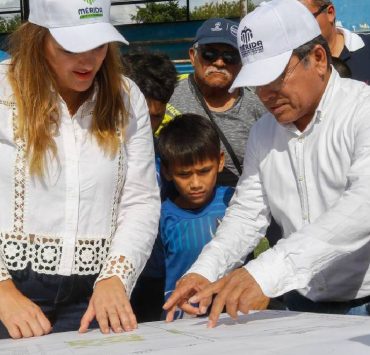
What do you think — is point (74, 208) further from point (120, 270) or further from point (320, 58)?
point (320, 58)

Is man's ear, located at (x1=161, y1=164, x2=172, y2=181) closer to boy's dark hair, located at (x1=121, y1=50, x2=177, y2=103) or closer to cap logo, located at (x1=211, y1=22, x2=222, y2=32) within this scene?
boy's dark hair, located at (x1=121, y1=50, x2=177, y2=103)

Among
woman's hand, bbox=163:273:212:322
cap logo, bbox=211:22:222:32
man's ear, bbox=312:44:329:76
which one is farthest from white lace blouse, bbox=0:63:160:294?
cap logo, bbox=211:22:222:32

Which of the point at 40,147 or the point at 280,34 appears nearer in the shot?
the point at 40,147

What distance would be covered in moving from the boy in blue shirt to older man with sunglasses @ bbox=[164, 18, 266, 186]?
134 mm

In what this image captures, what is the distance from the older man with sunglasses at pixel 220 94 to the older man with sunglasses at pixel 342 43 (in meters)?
0.42

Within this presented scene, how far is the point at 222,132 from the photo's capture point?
378 centimetres

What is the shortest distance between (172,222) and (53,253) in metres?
1.09

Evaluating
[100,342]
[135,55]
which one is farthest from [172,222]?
[100,342]

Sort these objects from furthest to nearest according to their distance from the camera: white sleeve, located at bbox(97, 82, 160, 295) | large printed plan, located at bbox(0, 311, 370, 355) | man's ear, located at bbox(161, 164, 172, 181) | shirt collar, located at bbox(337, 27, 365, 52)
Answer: shirt collar, located at bbox(337, 27, 365, 52), man's ear, located at bbox(161, 164, 172, 181), white sleeve, located at bbox(97, 82, 160, 295), large printed plan, located at bbox(0, 311, 370, 355)

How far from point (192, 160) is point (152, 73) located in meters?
0.51

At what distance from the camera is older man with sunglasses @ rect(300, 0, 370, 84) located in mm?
3928

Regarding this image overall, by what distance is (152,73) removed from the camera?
150 inches

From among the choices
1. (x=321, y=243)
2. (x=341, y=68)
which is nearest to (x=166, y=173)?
(x=341, y=68)

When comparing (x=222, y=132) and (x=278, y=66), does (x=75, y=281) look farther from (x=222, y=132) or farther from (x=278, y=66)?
(x=222, y=132)
